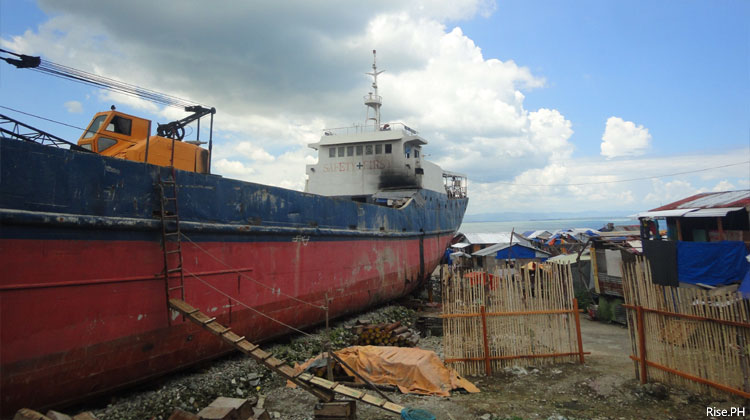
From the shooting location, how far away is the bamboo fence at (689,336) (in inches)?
196

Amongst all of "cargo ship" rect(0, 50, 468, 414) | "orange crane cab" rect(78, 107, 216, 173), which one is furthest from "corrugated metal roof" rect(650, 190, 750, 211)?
"orange crane cab" rect(78, 107, 216, 173)

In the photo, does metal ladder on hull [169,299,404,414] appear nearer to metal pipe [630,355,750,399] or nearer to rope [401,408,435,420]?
rope [401,408,435,420]

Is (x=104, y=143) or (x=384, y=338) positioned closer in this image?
(x=104, y=143)

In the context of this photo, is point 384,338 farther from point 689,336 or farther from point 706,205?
point 706,205

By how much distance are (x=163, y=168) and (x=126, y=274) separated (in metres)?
1.74

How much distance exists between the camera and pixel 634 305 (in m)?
6.30

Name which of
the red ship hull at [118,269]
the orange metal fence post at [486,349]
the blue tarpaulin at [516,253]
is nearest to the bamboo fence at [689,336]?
the orange metal fence post at [486,349]

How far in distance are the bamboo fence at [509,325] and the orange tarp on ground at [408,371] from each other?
559 millimetres

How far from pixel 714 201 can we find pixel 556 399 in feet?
32.6

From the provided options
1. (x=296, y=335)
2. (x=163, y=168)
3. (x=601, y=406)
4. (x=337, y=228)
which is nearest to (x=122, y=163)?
(x=163, y=168)

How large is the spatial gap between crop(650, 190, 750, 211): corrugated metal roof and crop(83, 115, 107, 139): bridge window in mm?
15137

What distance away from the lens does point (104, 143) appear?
744 cm

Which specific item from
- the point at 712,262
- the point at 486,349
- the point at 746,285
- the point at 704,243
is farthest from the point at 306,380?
the point at 712,262

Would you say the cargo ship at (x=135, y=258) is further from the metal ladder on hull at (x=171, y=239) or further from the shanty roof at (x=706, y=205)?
the shanty roof at (x=706, y=205)
